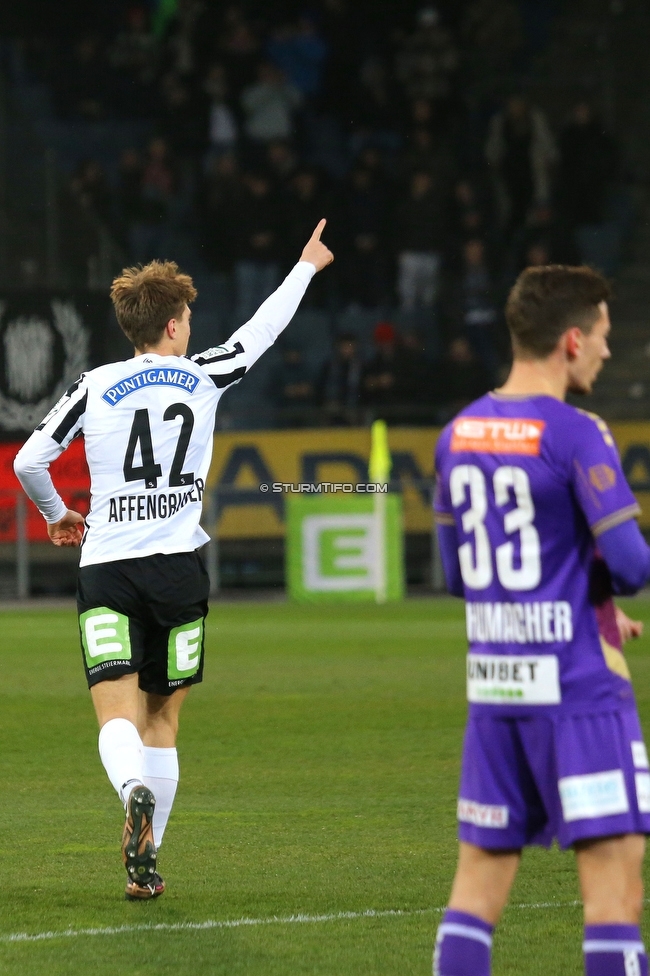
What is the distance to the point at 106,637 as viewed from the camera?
17.4 feet

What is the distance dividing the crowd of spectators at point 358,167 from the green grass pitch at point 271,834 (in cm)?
834

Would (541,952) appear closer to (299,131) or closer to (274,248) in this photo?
(274,248)

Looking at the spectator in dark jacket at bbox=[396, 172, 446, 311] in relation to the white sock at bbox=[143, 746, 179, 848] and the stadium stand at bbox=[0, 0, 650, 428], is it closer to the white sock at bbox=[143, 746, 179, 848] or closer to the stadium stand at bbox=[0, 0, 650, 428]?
the stadium stand at bbox=[0, 0, 650, 428]

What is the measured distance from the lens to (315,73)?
23719mm

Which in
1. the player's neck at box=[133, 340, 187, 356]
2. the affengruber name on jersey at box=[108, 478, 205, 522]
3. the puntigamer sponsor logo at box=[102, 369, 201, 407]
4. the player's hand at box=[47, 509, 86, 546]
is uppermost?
the player's neck at box=[133, 340, 187, 356]

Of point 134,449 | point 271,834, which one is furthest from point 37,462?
point 271,834

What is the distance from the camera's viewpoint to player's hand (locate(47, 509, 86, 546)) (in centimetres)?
566

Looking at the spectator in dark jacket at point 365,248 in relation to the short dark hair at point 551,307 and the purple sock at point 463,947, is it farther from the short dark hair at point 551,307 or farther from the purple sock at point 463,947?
the purple sock at point 463,947

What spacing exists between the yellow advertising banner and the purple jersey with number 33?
595 inches

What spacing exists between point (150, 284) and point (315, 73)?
752 inches

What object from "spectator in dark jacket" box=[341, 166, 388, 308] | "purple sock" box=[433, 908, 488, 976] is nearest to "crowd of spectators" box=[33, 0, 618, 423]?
"spectator in dark jacket" box=[341, 166, 388, 308]

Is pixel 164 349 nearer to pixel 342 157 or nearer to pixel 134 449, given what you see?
pixel 134 449

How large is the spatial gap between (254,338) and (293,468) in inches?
514

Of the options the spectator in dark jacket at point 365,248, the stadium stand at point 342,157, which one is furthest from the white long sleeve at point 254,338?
the spectator in dark jacket at point 365,248
